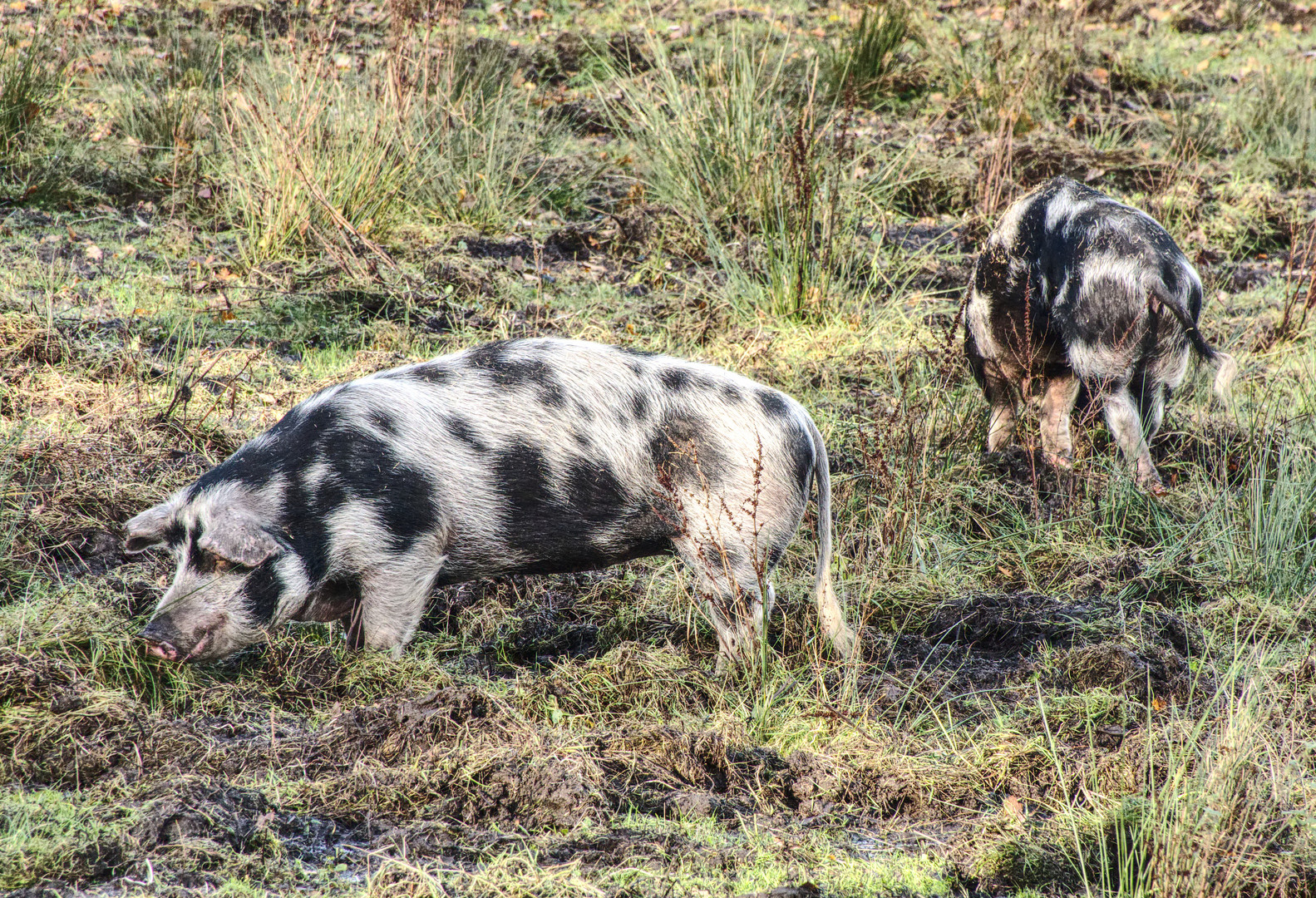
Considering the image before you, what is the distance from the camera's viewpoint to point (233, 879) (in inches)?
103

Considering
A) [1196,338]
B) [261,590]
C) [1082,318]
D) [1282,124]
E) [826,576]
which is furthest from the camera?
[1282,124]

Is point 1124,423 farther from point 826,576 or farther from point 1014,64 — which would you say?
point 1014,64

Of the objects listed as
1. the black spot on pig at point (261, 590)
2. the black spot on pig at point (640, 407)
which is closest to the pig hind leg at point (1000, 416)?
the black spot on pig at point (640, 407)

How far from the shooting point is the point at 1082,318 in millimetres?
4828

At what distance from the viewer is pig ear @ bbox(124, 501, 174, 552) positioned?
3.51 meters

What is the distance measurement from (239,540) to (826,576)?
5.65 feet

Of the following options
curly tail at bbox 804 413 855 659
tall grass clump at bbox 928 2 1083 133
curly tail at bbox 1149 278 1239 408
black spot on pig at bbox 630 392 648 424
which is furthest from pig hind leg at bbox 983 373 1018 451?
tall grass clump at bbox 928 2 1083 133

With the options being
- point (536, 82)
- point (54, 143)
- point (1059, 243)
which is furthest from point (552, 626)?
point (536, 82)

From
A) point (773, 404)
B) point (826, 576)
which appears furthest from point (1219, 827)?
point (773, 404)

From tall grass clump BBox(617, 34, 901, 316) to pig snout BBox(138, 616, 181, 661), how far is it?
3482 millimetres

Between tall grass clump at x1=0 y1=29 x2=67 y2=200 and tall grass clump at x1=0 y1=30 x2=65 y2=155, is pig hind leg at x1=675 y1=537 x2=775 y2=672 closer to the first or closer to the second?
tall grass clump at x1=0 y1=29 x2=67 y2=200

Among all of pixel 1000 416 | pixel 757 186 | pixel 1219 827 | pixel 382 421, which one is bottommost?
pixel 1000 416

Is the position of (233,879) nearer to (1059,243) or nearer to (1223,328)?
(1059,243)

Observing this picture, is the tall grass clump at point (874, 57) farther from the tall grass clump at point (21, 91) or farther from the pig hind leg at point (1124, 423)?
the tall grass clump at point (21, 91)
